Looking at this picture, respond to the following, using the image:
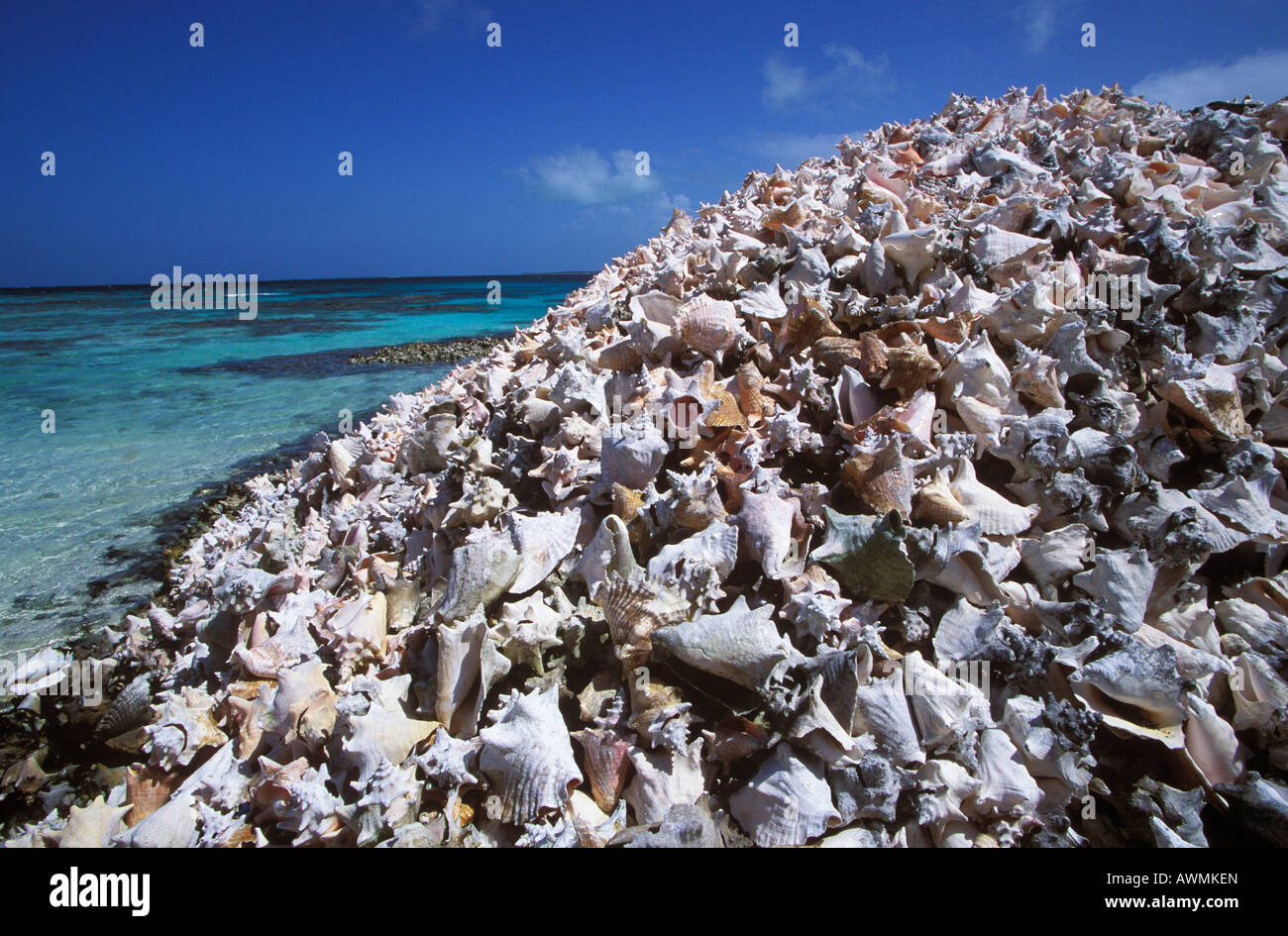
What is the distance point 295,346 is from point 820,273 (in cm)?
1791

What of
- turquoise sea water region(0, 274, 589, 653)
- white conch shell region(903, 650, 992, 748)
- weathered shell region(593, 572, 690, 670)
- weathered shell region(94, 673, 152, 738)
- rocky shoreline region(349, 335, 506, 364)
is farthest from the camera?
rocky shoreline region(349, 335, 506, 364)

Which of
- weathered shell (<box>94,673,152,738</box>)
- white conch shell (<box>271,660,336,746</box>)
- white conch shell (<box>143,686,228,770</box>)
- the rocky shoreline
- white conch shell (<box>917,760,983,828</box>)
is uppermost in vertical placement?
the rocky shoreline

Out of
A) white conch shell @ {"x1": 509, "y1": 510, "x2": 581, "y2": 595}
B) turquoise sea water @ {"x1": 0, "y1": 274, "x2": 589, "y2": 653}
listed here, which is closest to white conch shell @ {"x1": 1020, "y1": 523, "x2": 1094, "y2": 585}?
white conch shell @ {"x1": 509, "y1": 510, "x2": 581, "y2": 595}

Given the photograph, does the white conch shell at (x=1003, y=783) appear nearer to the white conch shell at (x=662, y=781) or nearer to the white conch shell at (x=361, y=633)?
the white conch shell at (x=662, y=781)

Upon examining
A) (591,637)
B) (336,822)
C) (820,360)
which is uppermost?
(820,360)

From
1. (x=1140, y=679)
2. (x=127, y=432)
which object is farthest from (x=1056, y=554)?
(x=127, y=432)

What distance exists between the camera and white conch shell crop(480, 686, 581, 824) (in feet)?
5.66

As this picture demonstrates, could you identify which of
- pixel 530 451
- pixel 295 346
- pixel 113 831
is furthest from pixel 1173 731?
pixel 295 346

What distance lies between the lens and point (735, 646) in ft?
5.91

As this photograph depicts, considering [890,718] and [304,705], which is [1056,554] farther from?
[304,705]

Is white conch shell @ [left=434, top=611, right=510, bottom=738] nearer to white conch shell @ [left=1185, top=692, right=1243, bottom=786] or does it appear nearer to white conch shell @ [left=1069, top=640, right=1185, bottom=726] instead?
white conch shell @ [left=1069, top=640, right=1185, bottom=726]

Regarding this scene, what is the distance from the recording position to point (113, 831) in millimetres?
2129

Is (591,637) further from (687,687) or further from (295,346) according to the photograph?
(295,346)

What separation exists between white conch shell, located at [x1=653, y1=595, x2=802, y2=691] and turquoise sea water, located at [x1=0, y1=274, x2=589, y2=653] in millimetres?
4261
